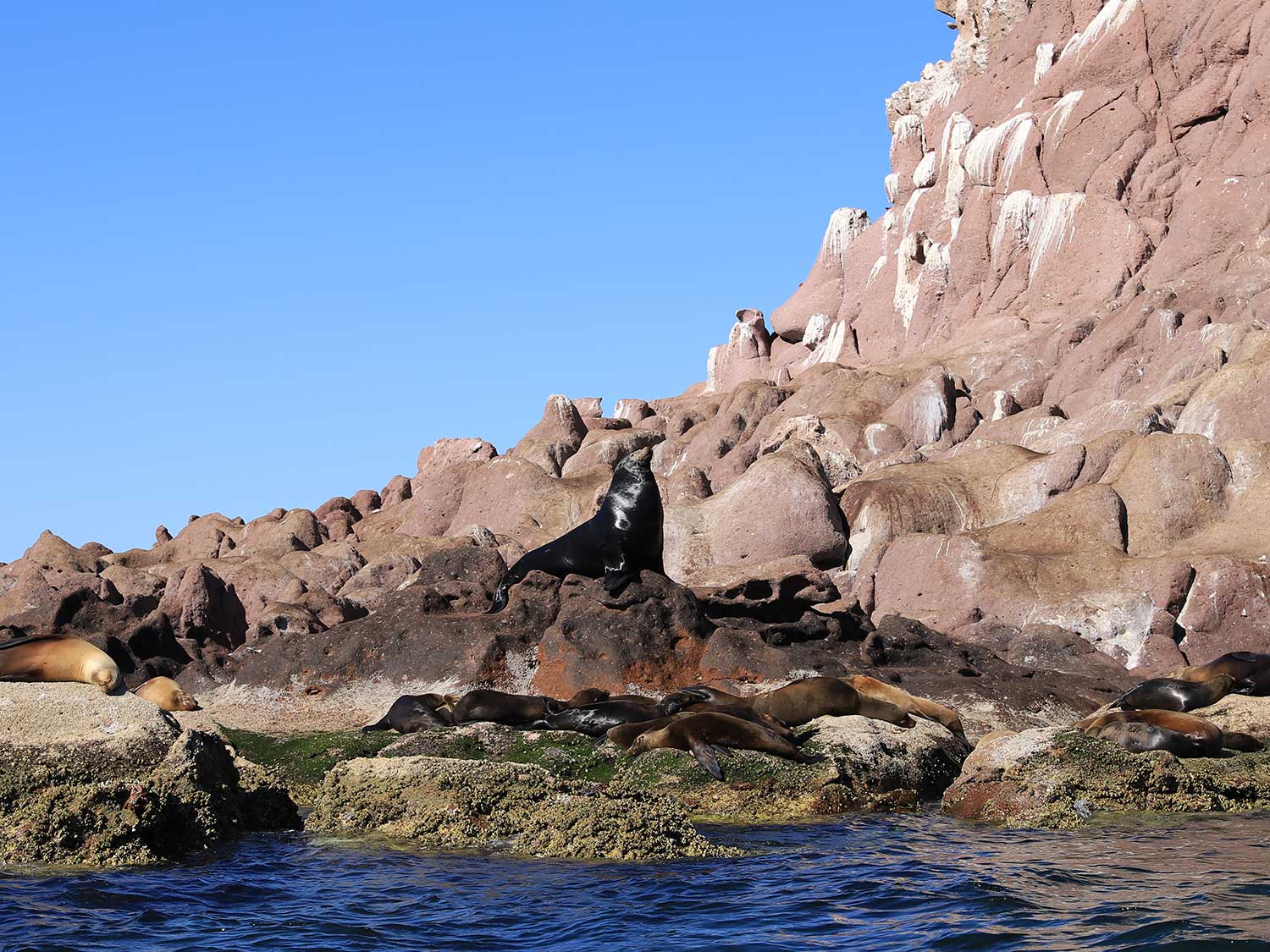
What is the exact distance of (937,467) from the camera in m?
29.2

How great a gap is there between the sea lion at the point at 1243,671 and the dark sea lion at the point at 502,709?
6.60 metres

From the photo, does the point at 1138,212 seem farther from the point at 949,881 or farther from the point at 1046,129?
the point at 949,881

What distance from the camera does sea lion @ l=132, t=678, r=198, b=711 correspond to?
14.1m

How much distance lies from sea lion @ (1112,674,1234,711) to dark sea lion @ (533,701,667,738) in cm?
448

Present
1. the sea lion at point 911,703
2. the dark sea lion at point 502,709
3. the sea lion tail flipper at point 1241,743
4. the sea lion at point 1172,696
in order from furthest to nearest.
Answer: the sea lion at point 1172,696, the sea lion at point 911,703, the dark sea lion at point 502,709, the sea lion tail flipper at point 1241,743

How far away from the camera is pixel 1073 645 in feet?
57.3

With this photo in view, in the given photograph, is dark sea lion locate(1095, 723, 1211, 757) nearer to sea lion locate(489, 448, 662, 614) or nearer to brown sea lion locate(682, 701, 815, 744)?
brown sea lion locate(682, 701, 815, 744)

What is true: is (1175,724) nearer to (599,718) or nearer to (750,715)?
(750,715)

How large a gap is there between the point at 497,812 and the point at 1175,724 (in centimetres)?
567

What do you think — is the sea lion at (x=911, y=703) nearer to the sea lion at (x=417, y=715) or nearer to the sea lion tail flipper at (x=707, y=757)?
the sea lion tail flipper at (x=707, y=757)

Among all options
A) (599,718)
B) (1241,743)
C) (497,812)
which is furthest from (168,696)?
(1241,743)

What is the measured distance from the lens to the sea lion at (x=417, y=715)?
40.2ft

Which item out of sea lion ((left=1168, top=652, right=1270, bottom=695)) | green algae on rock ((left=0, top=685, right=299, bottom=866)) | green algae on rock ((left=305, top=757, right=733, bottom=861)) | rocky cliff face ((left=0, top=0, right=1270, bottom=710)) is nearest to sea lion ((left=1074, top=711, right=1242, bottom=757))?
sea lion ((left=1168, top=652, right=1270, bottom=695))

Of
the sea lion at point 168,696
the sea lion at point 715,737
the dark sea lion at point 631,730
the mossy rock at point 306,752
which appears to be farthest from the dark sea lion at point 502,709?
the sea lion at point 168,696
